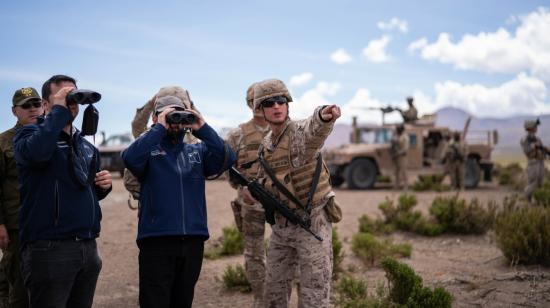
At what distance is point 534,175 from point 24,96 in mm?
9808

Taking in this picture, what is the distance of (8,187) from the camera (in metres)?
3.81

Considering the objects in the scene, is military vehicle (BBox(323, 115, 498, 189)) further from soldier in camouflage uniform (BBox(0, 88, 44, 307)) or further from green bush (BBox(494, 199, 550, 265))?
soldier in camouflage uniform (BBox(0, 88, 44, 307))

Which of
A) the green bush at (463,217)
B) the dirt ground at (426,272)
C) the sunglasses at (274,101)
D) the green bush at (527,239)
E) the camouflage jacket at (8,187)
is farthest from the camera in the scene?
the green bush at (463,217)

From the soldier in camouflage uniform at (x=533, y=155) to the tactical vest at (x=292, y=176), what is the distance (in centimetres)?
842

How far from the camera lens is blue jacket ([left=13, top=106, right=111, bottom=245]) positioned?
2676mm

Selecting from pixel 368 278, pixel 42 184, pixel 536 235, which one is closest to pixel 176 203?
pixel 42 184

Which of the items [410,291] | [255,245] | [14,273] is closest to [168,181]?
[14,273]

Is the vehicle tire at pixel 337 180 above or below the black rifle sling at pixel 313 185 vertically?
below

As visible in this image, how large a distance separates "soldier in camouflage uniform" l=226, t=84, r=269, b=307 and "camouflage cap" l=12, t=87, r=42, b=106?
1.54 meters

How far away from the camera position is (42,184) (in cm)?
278

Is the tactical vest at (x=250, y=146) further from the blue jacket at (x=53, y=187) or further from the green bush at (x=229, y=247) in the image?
the green bush at (x=229, y=247)

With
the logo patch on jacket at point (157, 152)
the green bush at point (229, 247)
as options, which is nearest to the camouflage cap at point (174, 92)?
the logo patch on jacket at point (157, 152)

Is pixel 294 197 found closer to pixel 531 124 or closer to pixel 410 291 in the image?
pixel 410 291

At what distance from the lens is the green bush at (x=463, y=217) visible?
8.60 meters
